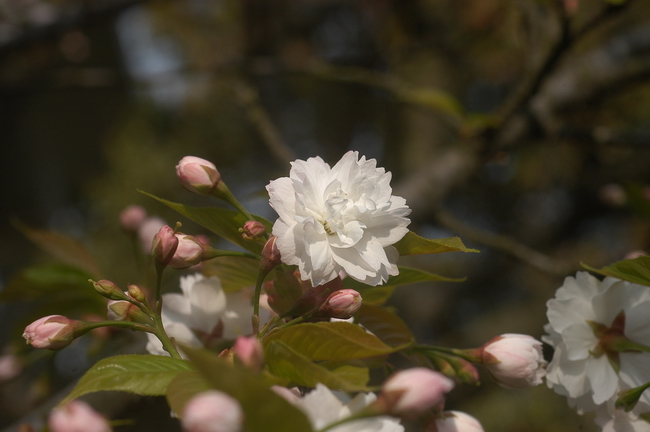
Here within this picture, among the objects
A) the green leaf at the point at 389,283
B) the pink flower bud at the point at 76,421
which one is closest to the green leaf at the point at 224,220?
the green leaf at the point at 389,283

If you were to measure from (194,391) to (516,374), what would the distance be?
33 cm

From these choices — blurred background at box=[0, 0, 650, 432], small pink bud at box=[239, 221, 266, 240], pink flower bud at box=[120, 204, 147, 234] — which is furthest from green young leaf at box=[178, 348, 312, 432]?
pink flower bud at box=[120, 204, 147, 234]

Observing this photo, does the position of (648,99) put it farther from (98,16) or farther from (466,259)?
(98,16)

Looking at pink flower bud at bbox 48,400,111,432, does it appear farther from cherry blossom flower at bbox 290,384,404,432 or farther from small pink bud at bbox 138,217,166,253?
small pink bud at bbox 138,217,166,253

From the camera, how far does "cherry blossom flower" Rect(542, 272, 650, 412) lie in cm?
56

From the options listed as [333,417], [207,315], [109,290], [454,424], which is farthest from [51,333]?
[454,424]

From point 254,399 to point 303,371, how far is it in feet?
0.36

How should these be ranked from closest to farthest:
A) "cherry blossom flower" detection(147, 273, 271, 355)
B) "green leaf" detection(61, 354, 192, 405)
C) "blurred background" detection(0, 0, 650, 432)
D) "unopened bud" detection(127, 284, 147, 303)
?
"green leaf" detection(61, 354, 192, 405) < "unopened bud" detection(127, 284, 147, 303) < "cherry blossom flower" detection(147, 273, 271, 355) < "blurred background" detection(0, 0, 650, 432)

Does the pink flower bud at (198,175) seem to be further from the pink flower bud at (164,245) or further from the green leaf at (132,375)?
the green leaf at (132,375)

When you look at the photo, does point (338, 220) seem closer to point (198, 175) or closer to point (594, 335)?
point (198, 175)

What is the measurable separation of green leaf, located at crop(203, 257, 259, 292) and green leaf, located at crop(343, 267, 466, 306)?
11 cm

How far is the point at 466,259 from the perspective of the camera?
2.38 m

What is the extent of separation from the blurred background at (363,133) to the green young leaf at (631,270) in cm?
50

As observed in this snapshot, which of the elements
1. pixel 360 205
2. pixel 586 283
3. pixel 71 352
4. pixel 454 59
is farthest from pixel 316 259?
pixel 454 59
